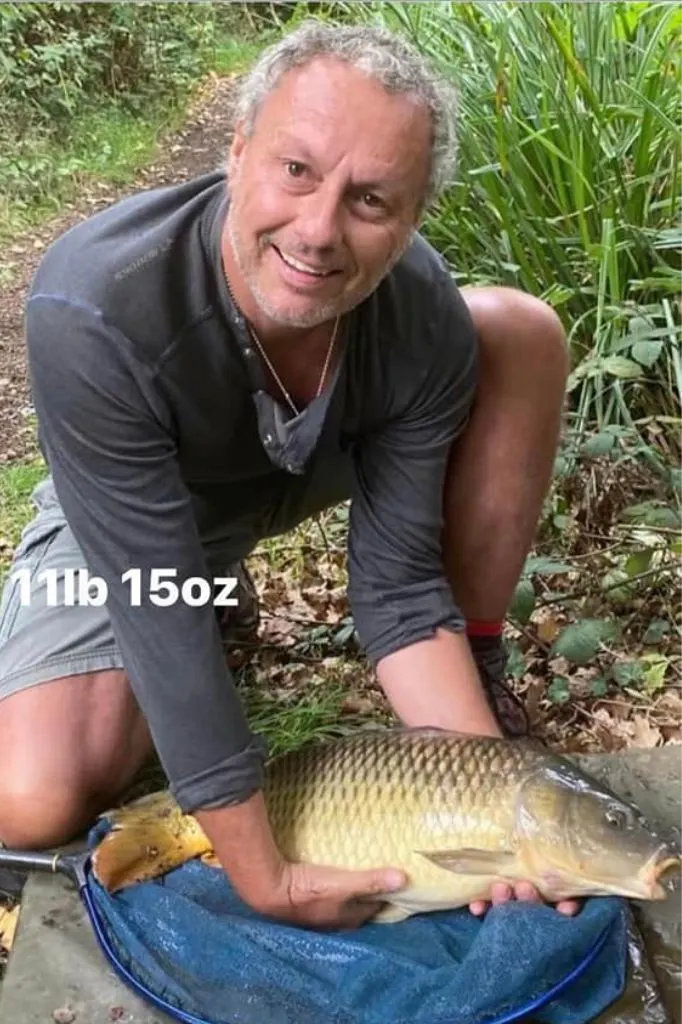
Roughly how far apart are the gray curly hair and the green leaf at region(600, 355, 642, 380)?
3.59ft

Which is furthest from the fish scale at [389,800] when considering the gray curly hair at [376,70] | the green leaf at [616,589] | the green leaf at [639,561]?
the green leaf at [616,589]

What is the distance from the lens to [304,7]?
282 cm

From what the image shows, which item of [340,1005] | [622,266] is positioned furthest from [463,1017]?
[622,266]

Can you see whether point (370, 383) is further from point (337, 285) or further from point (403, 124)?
point (403, 124)

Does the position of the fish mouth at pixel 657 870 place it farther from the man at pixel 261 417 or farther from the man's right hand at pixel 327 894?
the man's right hand at pixel 327 894

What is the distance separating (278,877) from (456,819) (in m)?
0.23

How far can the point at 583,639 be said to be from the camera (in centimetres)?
220

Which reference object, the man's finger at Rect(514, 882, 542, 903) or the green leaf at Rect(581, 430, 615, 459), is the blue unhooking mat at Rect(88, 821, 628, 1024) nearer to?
the man's finger at Rect(514, 882, 542, 903)

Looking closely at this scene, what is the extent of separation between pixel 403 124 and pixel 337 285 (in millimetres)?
199

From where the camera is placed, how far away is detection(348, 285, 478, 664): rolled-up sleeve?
1.69m

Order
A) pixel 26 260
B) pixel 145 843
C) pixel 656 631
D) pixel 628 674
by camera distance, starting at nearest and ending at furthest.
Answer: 1. pixel 145 843
2. pixel 628 674
3. pixel 656 631
4. pixel 26 260

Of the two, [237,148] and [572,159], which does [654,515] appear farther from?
[237,148]

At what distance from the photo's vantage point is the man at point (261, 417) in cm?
136

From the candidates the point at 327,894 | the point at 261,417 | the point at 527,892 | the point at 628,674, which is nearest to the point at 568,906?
the point at 527,892
